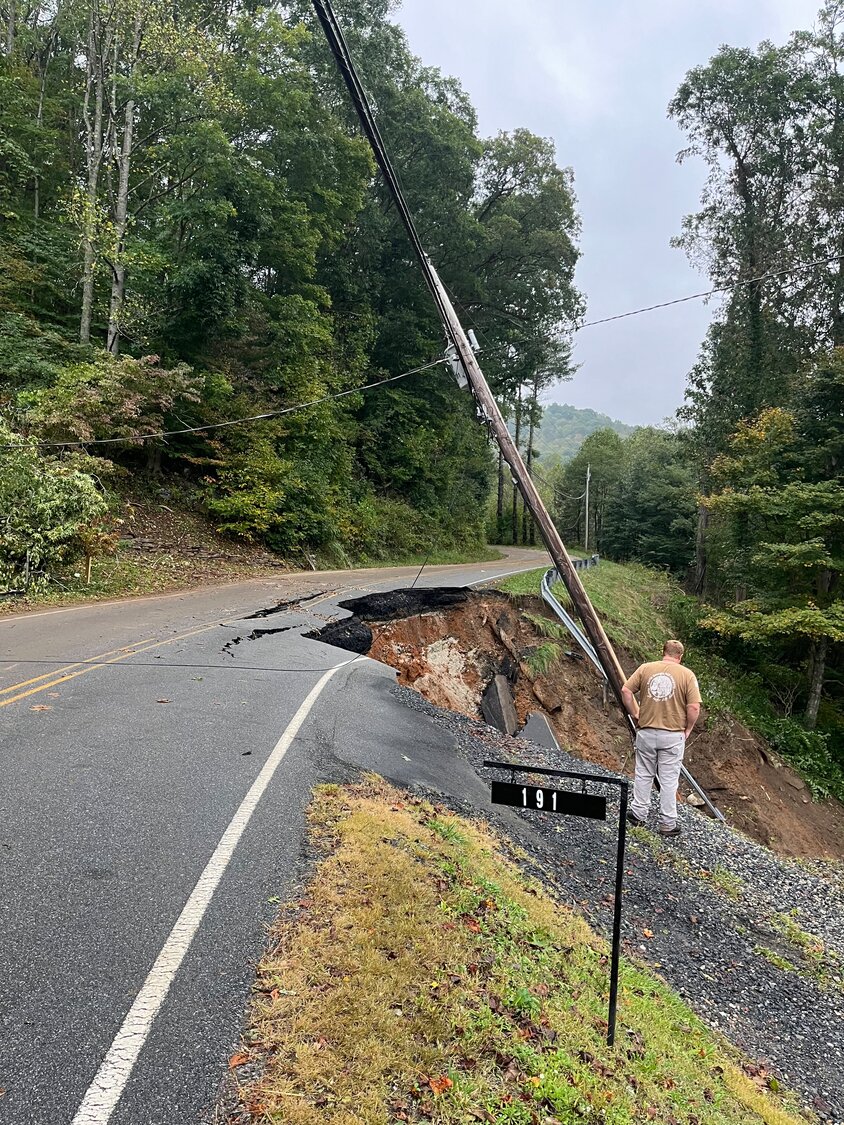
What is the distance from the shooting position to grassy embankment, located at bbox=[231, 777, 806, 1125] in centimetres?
245

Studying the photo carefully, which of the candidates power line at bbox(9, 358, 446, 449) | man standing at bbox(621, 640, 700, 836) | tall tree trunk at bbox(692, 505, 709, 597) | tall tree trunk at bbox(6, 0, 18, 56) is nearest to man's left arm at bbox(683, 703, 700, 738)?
man standing at bbox(621, 640, 700, 836)

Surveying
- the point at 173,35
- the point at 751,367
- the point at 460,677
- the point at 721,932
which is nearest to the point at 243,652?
the point at 460,677

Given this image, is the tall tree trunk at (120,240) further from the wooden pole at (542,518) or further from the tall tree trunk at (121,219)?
the wooden pole at (542,518)

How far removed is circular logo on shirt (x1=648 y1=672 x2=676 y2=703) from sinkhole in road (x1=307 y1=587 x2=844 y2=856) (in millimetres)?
6045

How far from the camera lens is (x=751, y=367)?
937 inches

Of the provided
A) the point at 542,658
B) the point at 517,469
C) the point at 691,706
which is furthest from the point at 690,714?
the point at 542,658

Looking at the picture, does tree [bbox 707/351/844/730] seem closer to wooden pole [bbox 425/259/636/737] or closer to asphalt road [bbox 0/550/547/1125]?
wooden pole [bbox 425/259/636/737]

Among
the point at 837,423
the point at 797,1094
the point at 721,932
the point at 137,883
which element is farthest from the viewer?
the point at 837,423

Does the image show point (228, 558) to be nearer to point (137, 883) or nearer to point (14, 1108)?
point (137, 883)

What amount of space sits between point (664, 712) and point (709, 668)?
1453cm

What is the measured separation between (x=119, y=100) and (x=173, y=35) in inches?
125

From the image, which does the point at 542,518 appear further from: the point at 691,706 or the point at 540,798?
the point at 540,798

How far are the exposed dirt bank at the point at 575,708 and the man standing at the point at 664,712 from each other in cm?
577

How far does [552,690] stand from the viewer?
47.0 feet
